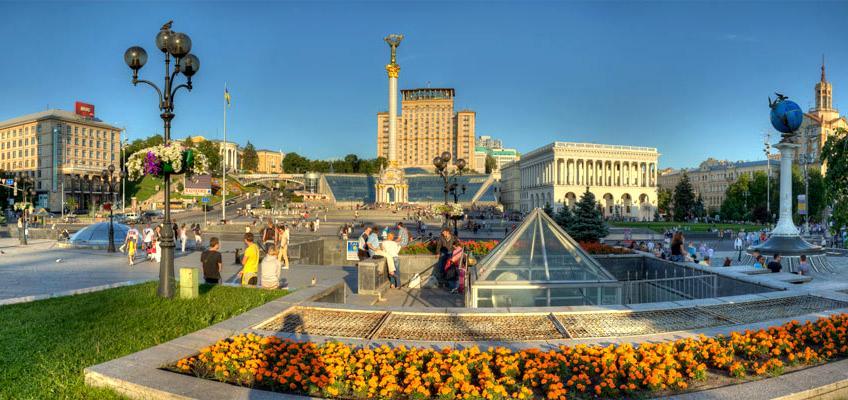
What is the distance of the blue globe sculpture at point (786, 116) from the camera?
1881 centimetres

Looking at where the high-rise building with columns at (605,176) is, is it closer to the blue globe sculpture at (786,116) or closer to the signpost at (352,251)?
the blue globe sculpture at (786,116)

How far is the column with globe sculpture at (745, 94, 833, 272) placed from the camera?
18.1 metres

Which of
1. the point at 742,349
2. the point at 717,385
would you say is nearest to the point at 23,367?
the point at 717,385

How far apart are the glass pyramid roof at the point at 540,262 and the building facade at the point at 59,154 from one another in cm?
9459

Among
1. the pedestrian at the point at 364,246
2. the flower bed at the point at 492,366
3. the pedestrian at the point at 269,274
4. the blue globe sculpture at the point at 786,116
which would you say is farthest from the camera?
the blue globe sculpture at the point at 786,116

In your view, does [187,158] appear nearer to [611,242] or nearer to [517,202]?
[611,242]

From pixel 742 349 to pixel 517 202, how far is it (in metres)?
132

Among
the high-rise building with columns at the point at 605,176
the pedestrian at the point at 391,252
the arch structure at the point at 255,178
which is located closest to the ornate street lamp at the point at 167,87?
the pedestrian at the point at 391,252

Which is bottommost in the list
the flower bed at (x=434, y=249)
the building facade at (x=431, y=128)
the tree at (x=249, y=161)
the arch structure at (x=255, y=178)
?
the flower bed at (x=434, y=249)

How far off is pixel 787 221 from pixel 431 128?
15125 centimetres

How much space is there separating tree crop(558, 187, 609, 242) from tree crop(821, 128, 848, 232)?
1751 cm

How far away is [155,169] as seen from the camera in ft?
30.9

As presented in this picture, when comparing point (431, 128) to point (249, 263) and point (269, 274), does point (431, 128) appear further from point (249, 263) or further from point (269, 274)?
point (269, 274)

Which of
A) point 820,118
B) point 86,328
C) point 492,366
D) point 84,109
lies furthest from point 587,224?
point 84,109
